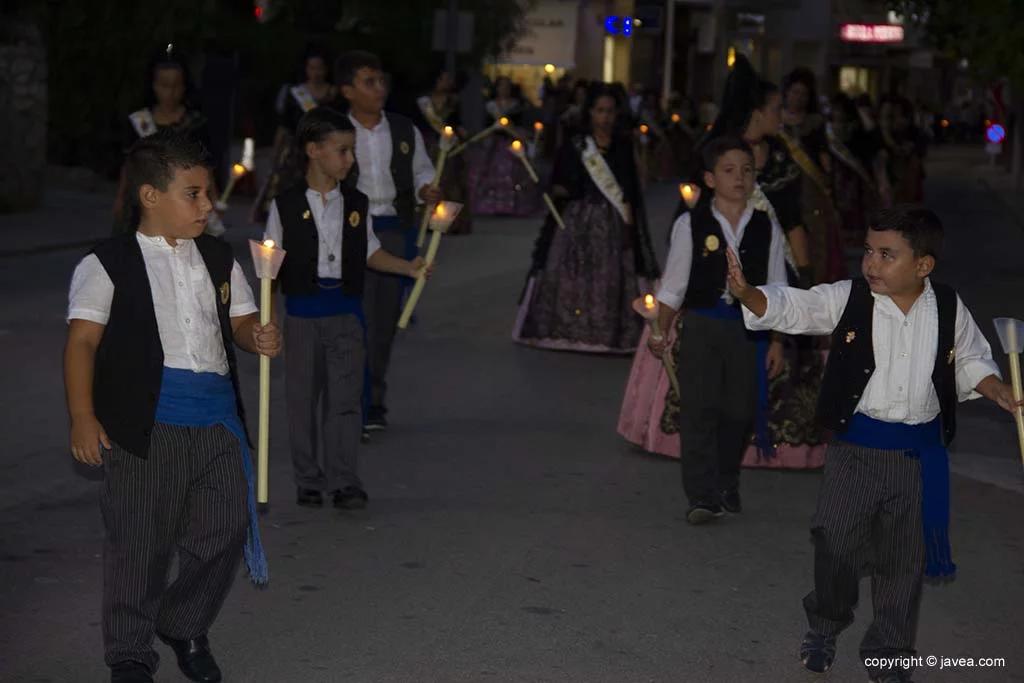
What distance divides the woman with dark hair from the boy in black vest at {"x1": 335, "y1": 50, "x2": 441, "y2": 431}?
6.21 ft

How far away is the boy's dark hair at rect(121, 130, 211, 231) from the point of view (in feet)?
18.2

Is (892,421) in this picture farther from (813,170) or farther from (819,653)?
(813,170)

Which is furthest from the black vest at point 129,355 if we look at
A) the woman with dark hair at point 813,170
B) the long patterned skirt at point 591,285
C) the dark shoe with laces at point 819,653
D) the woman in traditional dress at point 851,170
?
the woman in traditional dress at point 851,170

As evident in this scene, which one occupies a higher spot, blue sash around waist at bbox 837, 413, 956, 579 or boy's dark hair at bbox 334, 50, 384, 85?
boy's dark hair at bbox 334, 50, 384, 85

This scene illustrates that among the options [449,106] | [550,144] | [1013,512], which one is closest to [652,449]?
[1013,512]

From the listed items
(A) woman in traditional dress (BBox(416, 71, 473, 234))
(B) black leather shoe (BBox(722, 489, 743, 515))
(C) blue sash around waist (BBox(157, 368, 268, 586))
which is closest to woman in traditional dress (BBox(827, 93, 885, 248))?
(A) woman in traditional dress (BBox(416, 71, 473, 234))

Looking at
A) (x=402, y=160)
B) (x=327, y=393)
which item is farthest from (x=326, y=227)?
(x=402, y=160)

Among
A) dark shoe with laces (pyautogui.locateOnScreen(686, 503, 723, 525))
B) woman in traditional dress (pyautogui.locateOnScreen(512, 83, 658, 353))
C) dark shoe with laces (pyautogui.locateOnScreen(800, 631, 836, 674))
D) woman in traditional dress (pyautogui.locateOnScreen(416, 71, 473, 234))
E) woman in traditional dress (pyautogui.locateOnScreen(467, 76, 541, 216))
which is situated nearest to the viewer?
dark shoe with laces (pyautogui.locateOnScreen(800, 631, 836, 674))

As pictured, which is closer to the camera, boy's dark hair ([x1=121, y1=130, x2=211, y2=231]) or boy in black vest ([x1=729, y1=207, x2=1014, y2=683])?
boy's dark hair ([x1=121, y1=130, x2=211, y2=231])

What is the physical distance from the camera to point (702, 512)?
8.06 m

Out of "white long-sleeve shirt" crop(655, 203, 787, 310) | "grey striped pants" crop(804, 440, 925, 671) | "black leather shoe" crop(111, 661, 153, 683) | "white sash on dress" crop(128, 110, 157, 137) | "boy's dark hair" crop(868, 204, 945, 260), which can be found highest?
"boy's dark hair" crop(868, 204, 945, 260)

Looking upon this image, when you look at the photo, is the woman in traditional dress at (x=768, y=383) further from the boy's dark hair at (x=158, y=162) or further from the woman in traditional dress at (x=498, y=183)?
the woman in traditional dress at (x=498, y=183)

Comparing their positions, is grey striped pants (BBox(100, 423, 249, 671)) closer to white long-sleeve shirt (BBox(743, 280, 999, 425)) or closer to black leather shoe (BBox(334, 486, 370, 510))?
white long-sleeve shirt (BBox(743, 280, 999, 425))

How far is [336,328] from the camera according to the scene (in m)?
8.19
